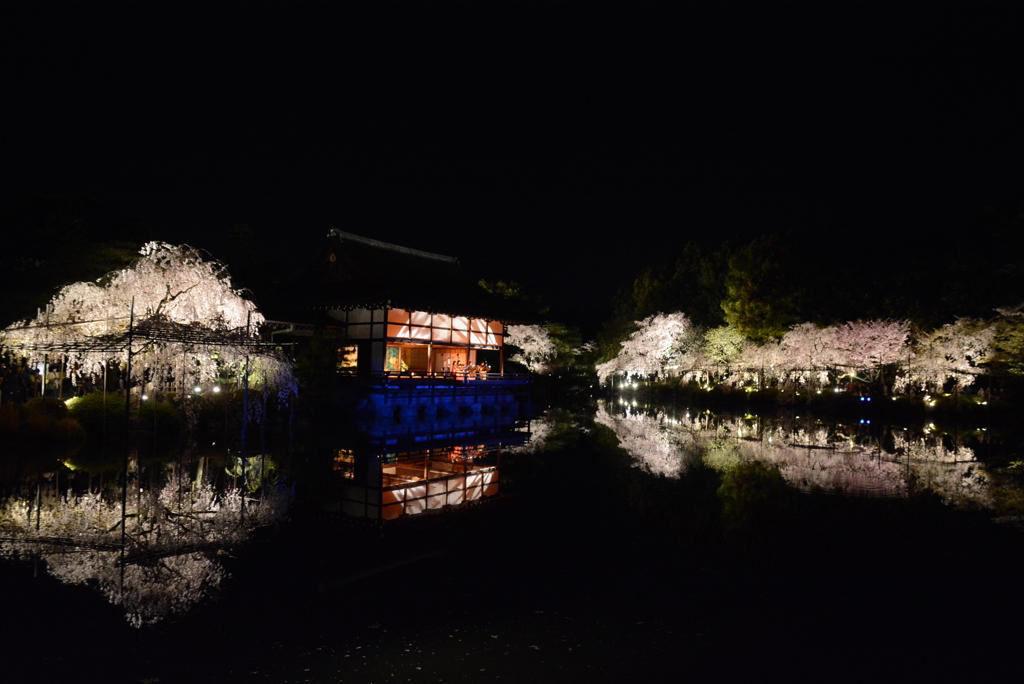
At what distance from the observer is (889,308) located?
33.0 m

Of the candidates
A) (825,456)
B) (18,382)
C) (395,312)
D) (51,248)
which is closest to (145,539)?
(825,456)

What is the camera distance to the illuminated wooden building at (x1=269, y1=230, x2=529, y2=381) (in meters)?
27.4

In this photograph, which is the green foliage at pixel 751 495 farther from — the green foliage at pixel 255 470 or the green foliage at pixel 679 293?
the green foliage at pixel 679 293

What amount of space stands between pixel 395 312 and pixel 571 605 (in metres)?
23.0

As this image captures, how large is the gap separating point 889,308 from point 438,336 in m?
23.5

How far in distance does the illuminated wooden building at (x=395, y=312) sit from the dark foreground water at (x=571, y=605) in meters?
16.5

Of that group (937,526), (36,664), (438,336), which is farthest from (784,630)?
(438,336)

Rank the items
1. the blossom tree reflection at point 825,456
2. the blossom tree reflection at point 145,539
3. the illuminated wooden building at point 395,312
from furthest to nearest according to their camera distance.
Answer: the illuminated wooden building at point 395,312 < the blossom tree reflection at point 825,456 < the blossom tree reflection at point 145,539

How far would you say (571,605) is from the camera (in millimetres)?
6238

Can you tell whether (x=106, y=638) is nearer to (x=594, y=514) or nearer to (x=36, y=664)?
(x=36, y=664)

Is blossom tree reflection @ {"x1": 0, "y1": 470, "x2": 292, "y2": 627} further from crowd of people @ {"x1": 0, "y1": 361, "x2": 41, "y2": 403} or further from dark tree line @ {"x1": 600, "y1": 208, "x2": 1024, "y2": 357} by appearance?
dark tree line @ {"x1": 600, "y1": 208, "x2": 1024, "y2": 357}

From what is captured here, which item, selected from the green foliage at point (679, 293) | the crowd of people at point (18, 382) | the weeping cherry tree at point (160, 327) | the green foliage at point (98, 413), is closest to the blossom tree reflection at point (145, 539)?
the weeping cherry tree at point (160, 327)

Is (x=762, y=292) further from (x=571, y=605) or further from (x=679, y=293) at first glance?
(x=571, y=605)

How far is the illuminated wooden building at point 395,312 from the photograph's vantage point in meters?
Result: 27.4
